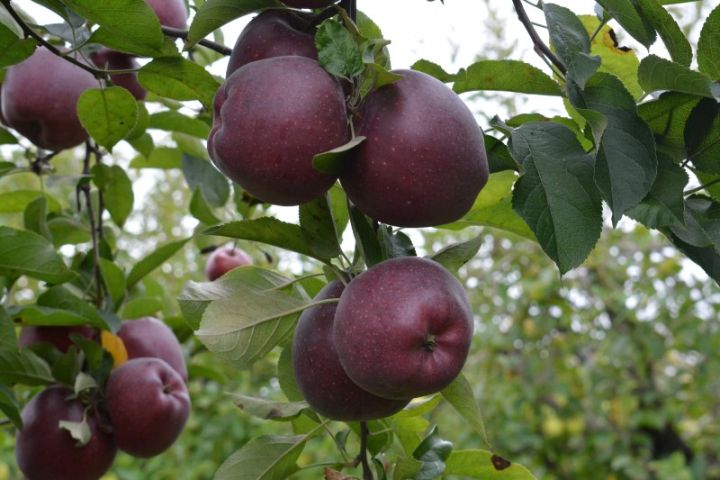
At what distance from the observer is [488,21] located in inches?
138

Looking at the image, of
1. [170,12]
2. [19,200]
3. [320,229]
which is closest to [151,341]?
[19,200]

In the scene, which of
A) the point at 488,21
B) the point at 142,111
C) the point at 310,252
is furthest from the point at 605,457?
the point at 310,252

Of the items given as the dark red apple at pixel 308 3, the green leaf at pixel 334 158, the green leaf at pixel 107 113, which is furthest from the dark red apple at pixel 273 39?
the green leaf at pixel 107 113

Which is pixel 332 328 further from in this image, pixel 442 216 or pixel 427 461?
pixel 427 461

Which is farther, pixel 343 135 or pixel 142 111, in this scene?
pixel 142 111

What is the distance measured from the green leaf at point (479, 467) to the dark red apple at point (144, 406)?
1.49ft

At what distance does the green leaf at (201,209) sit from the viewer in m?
1.67

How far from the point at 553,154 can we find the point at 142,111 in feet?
2.75

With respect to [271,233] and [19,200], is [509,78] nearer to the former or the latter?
[271,233]

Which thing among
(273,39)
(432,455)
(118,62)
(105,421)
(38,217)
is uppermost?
(273,39)

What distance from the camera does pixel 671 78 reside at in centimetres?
85

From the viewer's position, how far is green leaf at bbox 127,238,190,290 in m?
1.61

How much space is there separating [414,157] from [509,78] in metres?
0.22

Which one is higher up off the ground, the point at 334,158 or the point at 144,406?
the point at 334,158
